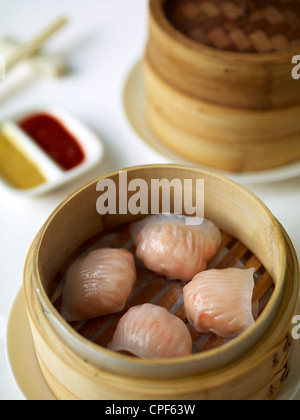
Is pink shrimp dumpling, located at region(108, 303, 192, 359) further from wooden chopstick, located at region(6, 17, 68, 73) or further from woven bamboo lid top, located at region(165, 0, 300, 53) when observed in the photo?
wooden chopstick, located at region(6, 17, 68, 73)

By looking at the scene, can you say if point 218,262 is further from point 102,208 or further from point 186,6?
point 186,6

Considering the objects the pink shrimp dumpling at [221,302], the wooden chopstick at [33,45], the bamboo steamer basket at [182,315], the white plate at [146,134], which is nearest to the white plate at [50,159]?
the white plate at [146,134]

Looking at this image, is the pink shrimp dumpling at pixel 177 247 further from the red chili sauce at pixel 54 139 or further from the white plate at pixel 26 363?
the red chili sauce at pixel 54 139

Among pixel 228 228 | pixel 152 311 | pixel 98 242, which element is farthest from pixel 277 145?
pixel 152 311

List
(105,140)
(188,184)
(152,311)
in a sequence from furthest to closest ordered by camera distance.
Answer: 1. (105,140)
2. (188,184)
3. (152,311)

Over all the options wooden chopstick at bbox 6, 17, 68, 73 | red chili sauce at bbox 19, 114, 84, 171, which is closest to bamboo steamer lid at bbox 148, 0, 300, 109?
red chili sauce at bbox 19, 114, 84, 171

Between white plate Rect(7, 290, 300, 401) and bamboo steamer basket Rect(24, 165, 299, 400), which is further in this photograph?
white plate Rect(7, 290, 300, 401)
